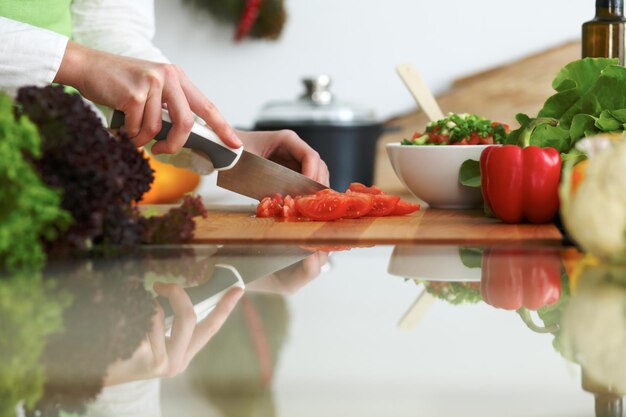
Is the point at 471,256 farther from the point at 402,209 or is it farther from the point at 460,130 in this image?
the point at 460,130

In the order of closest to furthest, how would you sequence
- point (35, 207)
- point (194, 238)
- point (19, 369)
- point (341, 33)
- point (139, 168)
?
point (19, 369) < point (35, 207) < point (139, 168) < point (194, 238) < point (341, 33)

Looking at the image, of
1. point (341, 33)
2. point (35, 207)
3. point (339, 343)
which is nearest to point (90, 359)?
point (339, 343)

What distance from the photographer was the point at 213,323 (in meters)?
0.73

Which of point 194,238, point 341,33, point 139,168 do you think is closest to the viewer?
point 139,168

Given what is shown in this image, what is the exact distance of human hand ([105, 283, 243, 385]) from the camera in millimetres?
576

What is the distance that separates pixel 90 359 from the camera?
600mm

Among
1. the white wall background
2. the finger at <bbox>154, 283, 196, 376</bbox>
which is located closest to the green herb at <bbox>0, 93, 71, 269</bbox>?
the finger at <bbox>154, 283, 196, 376</bbox>

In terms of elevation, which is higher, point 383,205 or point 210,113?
point 210,113

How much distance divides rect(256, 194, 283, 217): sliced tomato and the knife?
3.1 inches

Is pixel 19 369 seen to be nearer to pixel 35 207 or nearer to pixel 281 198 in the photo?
pixel 35 207

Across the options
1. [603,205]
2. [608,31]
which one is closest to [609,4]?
[608,31]

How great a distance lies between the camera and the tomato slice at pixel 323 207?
1.46 meters

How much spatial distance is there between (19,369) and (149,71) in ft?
2.94

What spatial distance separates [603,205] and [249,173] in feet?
2.58
